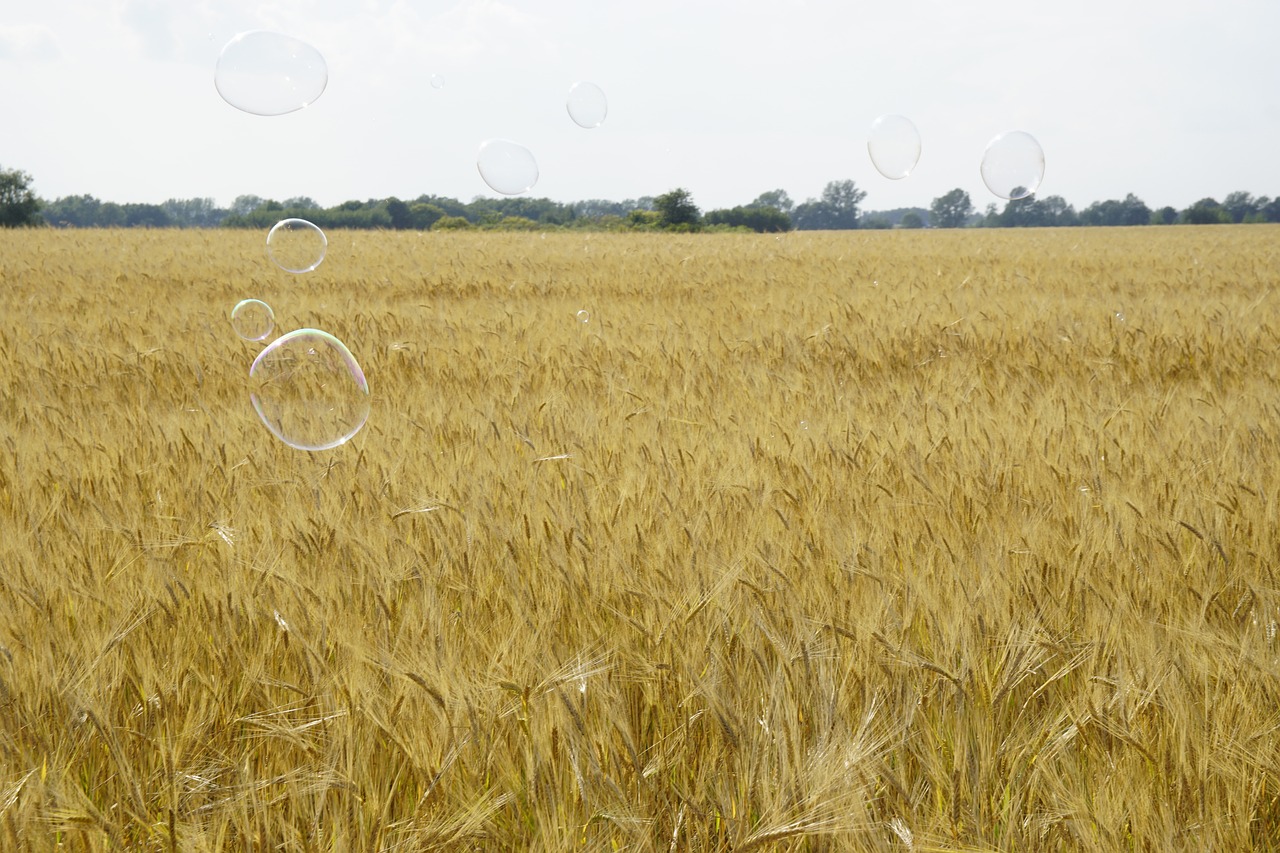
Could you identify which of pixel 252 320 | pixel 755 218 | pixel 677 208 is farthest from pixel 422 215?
pixel 252 320

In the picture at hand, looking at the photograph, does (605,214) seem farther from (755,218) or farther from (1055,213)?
(1055,213)

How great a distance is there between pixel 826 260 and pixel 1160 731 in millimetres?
14257

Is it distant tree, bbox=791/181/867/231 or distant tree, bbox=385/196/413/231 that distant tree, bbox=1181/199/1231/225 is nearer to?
distant tree, bbox=791/181/867/231

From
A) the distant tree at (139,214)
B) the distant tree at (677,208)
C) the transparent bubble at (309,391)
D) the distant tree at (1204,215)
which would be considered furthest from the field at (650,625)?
the distant tree at (1204,215)

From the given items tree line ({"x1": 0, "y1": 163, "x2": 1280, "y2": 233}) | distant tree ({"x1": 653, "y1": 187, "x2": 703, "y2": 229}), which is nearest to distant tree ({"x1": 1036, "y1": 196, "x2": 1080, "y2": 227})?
tree line ({"x1": 0, "y1": 163, "x2": 1280, "y2": 233})

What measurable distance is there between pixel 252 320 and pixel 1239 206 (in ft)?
411

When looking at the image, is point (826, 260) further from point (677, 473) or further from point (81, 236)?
point (81, 236)

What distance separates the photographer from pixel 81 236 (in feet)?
71.2

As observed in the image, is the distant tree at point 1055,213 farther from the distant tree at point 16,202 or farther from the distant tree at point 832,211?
the distant tree at point 16,202

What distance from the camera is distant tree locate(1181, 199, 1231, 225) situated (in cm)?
8856

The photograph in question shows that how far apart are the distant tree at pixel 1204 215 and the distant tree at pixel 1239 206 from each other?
463 centimetres

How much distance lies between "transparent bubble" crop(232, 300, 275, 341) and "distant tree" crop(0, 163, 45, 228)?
54546 mm

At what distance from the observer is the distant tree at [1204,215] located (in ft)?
291

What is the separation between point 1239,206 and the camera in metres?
104
